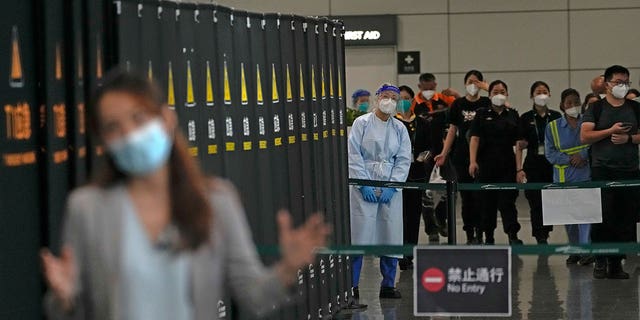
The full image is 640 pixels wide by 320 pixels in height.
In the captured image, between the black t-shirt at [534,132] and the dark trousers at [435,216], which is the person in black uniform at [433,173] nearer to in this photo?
the dark trousers at [435,216]

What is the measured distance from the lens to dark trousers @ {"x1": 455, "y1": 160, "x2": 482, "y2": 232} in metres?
15.7

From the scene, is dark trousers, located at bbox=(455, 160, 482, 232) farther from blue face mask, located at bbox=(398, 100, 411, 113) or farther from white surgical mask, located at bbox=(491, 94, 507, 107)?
blue face mask, located at bbox=(398, 100, 411, 113)

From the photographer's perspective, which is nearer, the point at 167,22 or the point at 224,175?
the point at 167,22

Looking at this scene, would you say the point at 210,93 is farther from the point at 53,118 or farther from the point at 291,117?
the point at 53,118

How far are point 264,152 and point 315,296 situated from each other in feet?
5.26

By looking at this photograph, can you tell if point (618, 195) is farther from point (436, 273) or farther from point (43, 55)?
point (43, 55)

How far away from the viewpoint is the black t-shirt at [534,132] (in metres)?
15.4

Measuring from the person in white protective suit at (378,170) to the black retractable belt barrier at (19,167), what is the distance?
6011mm

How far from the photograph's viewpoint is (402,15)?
22094 millimetres

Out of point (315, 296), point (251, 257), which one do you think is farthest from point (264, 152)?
point (251, 257)

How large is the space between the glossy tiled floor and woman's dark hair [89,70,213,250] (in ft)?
23.8

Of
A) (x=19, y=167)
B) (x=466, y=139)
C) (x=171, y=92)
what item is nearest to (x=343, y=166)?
(x=171, y=92)

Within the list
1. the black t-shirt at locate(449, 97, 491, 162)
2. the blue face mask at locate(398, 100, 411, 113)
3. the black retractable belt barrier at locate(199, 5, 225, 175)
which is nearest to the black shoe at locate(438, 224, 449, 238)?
the black t-shirt at locate(449, 97, 491, 162)

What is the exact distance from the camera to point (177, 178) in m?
3.48
